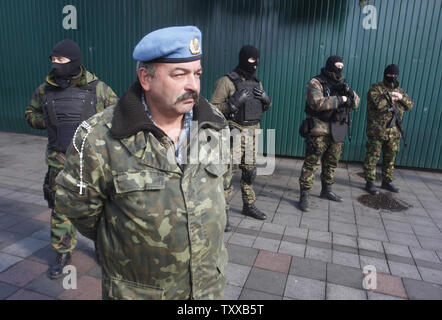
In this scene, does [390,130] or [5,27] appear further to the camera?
[5,27]

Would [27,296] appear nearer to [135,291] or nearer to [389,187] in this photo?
[135,291]

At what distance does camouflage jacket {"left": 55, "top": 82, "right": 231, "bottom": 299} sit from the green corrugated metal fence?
18.7ft

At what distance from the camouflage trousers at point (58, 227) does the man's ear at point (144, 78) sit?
1.81 meters

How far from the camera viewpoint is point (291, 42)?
6.65 metres

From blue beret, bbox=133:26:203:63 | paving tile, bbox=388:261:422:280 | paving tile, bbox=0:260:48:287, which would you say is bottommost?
paving tile, bbox=0:260:48:287

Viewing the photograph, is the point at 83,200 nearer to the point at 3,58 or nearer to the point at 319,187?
the point at 319,187

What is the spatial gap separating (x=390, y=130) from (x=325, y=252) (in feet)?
8.84

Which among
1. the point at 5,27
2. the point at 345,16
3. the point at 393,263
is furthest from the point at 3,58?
the point at 393,263

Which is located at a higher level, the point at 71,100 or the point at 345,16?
the point at 345,16

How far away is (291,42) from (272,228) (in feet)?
13.9

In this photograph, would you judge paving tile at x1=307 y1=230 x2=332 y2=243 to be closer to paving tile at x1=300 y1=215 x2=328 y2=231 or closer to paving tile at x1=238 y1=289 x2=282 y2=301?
paving tile at x1=300 y1=215 x2=328 y2=231

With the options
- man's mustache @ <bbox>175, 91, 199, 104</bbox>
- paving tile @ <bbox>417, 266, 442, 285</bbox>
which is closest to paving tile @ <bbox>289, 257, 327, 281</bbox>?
paving tile @ <bbox>417, 266, 442, 285</bbox>

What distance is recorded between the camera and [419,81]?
20.6 ft

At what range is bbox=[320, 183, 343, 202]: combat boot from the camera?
4938mm
